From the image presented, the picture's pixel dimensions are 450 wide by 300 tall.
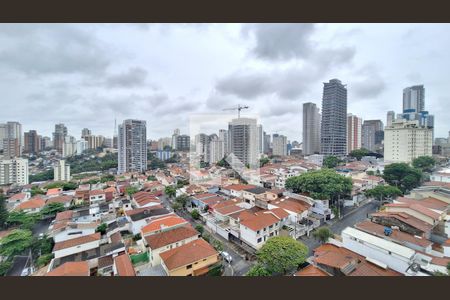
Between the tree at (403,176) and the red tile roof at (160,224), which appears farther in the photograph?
the tree at (403,176)

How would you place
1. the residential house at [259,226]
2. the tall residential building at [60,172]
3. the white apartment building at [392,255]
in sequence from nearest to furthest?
the white apartment building at [392,255]
the residential house at [259,226]
the tall residential building at [60,172]

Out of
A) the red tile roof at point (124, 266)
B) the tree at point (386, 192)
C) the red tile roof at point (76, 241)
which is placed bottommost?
the red tile roof at point (124, 266)

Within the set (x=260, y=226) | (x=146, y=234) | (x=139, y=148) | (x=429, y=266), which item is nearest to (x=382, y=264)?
(x=429, y=266)

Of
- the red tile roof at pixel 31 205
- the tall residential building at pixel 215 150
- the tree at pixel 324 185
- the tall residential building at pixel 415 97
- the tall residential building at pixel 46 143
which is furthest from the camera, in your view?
the tall residential building at pixel 415 97

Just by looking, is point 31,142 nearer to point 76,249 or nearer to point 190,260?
point 76,249

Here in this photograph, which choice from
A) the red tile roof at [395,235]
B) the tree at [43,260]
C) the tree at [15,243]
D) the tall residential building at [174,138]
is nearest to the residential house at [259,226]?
the red tile roof at [395,235]

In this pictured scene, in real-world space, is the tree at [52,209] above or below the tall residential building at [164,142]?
below

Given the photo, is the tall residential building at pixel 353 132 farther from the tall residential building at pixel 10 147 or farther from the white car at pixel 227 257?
the tall residential building at pixel 10 147
